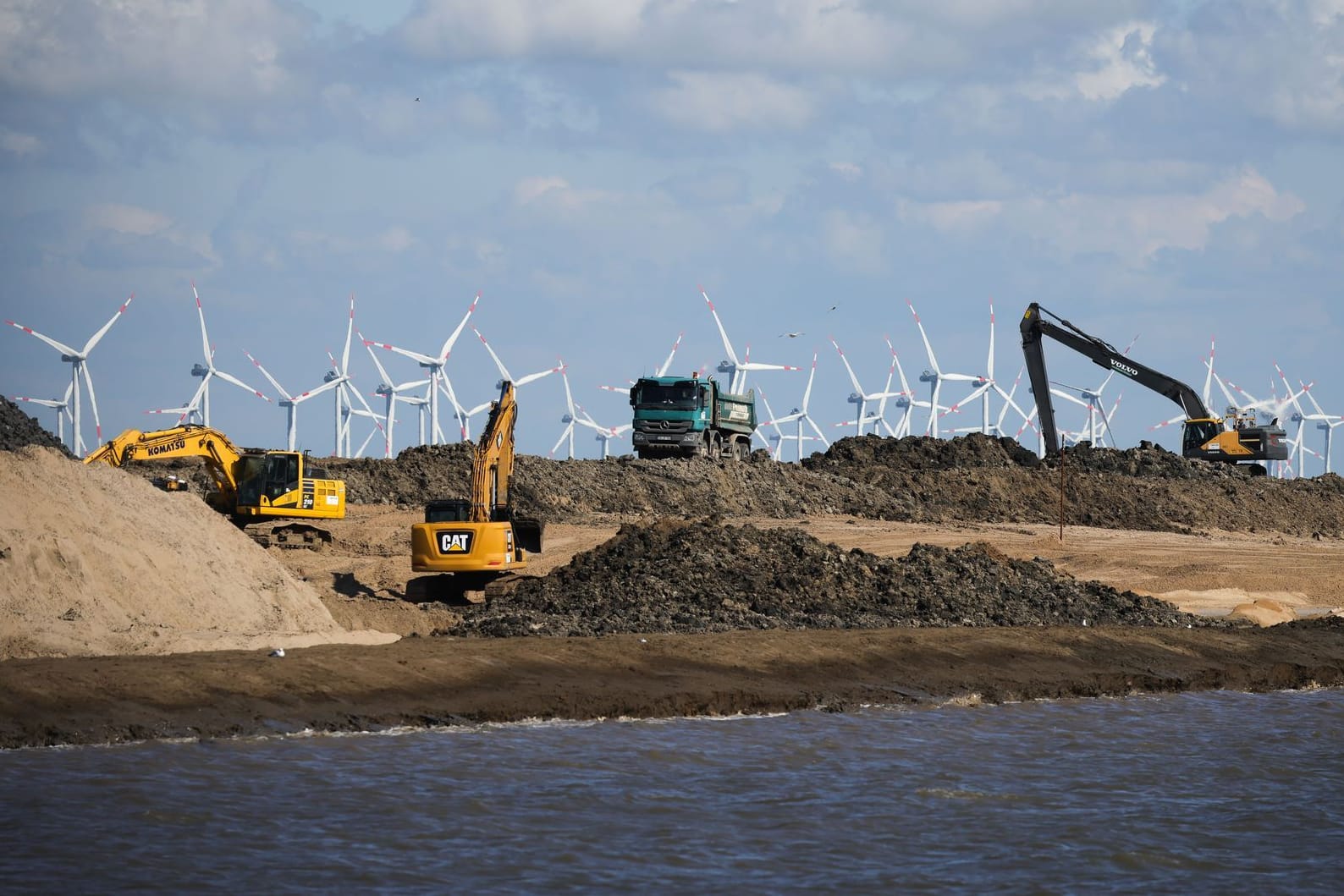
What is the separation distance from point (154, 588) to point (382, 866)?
9917mm

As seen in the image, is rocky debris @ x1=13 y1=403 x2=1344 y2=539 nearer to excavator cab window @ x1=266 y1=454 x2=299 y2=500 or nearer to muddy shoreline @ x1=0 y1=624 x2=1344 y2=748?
excavator cab window @ x1=266 y1=454 x2=299 y2=500

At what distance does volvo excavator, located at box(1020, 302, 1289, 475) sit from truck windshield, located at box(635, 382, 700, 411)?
1339 cm

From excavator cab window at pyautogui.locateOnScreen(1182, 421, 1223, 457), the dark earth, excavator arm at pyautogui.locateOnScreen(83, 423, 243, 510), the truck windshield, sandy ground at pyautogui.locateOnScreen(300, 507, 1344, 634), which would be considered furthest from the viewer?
excavator cab window at pyautogui.locateOnScreen(1182, 421, 1223, 457)

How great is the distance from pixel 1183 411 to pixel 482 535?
131 feet

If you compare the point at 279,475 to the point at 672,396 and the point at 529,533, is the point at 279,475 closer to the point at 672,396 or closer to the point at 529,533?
the point at 529,533

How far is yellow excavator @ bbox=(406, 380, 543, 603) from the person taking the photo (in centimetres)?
2498

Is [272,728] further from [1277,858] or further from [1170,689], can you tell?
[1170,689]

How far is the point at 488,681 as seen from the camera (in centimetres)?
1758

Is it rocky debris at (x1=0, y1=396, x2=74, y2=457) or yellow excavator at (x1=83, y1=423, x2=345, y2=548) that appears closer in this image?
yellow excavator at (x1=83, y1=423, x2=345, y2=548)

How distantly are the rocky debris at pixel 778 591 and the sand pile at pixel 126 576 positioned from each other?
117 inches

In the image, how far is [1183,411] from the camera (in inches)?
2276

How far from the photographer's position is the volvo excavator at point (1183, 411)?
5359 cm

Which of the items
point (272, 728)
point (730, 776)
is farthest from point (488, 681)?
point (730, 776)

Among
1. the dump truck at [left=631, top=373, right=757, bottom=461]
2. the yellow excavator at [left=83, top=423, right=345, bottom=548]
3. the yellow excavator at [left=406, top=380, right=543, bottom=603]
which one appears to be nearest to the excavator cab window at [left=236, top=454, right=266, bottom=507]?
the yellow excavator at [left=83, top=423, right=345, bottom=548]
